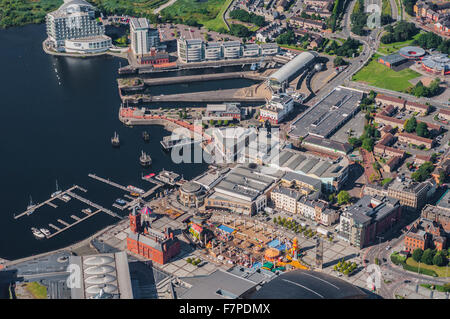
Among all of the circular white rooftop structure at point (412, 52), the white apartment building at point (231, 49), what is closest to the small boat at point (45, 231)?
the white apartment building at point (231, 49)

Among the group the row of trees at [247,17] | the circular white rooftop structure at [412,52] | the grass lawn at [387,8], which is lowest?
the circular white rooftop structure at [412,52]

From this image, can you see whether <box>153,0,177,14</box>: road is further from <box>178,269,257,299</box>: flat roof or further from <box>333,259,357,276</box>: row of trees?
<box>178,269,257,299</box>: flat roof

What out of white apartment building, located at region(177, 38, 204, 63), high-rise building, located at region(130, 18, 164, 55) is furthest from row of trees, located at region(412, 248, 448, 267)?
high-rise building, located at region(130, 18, 164, 55)

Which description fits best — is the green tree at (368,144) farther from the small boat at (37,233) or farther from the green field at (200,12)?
the green field at (200,12)

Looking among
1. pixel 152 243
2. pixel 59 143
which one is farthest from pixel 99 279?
pixel 59 143

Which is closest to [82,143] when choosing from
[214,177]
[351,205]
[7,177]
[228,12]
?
[7,177]

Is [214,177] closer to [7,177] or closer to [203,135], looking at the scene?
[203,135]
